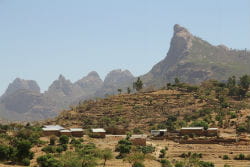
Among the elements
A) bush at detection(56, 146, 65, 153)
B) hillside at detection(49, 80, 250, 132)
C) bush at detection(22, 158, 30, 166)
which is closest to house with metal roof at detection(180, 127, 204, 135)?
hillside at detection(49, 80, 250, 132)

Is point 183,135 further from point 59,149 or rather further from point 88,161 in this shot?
point 88,161

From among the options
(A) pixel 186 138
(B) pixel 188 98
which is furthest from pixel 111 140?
(B) pixel 188 98

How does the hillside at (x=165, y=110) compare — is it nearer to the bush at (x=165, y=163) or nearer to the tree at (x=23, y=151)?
the bush at (x=165, y=163)

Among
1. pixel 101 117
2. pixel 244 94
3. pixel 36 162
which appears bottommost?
pixel 36 162

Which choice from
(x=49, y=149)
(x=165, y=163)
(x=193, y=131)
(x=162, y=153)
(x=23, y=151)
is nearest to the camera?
(x=165, y=163)

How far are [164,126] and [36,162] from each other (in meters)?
44.5

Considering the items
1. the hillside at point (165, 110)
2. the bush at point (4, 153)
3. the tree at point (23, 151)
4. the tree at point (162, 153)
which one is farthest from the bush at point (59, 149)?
the hillside at point (165, 110)

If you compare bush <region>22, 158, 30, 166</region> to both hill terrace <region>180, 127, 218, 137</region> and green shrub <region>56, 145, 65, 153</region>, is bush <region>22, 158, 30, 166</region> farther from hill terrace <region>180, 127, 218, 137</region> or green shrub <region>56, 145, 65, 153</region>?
hill terrace <region>180, 127, 218, 137</region>

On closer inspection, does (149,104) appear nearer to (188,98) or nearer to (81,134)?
(188,98)

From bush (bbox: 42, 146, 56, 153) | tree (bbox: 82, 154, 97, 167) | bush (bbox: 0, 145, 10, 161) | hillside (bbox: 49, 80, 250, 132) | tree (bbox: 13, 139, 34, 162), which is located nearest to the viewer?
tree (bbox: 82, 154, 97, 167)

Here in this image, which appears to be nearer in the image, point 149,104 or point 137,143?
point 137,143

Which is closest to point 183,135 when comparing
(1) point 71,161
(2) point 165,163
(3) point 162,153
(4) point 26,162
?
(3) point 162,153

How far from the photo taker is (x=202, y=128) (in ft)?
254

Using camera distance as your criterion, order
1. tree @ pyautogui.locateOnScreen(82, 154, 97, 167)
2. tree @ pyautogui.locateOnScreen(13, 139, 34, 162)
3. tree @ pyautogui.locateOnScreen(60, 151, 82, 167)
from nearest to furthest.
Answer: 1. tree @ pyautogui.locateOnScreen(60, 151, 82, 167)
2. tree @ pyautogui.locateOnScreen(82, 154, 97, 167)
3. tree @ pyautogui.locateOnScreen(13, 139, 34, 162)
